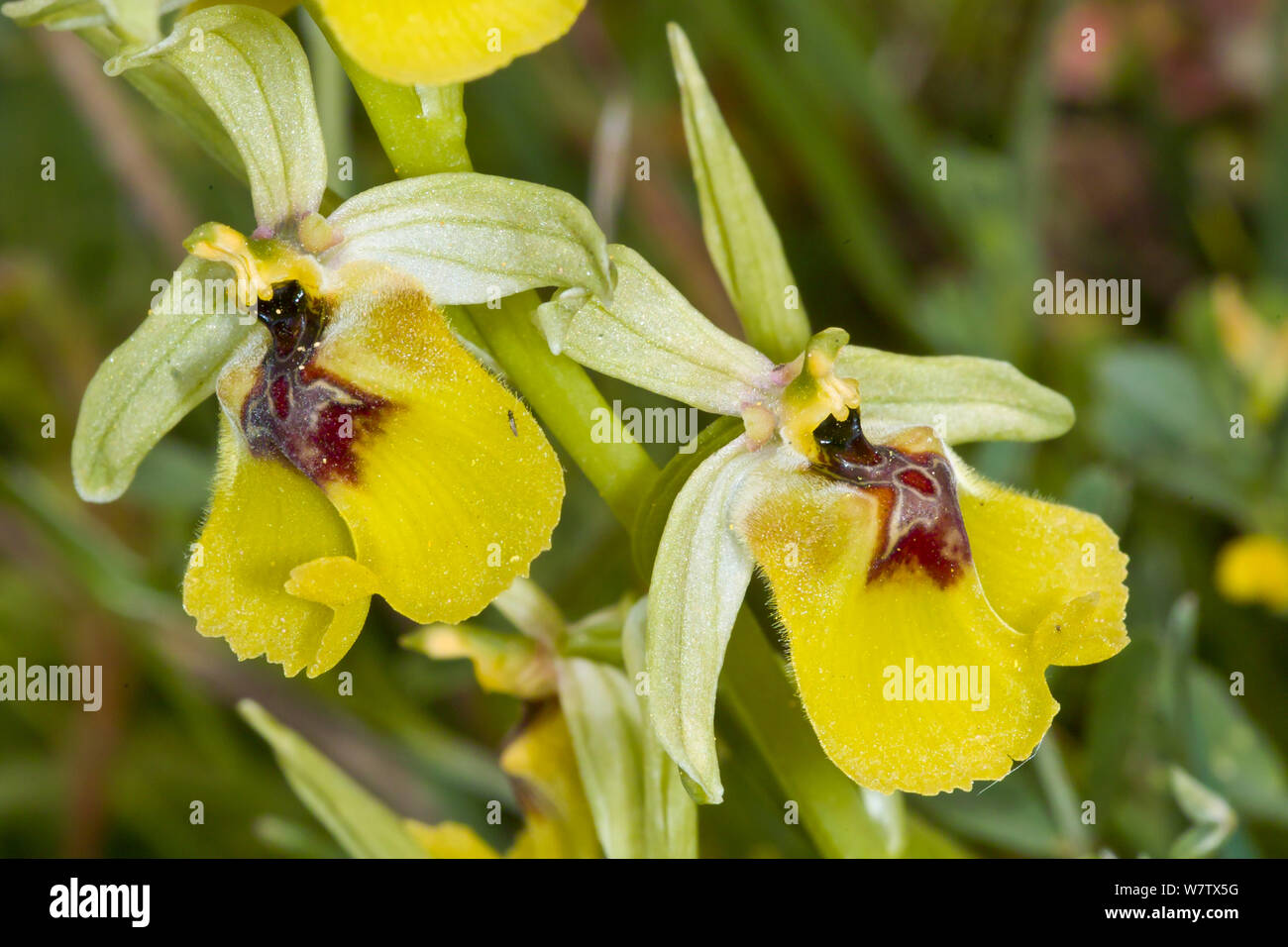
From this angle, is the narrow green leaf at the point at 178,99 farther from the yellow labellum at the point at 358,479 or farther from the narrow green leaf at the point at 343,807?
the narrow green leaf at the point at 343,807

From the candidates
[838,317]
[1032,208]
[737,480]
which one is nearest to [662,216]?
[838,317]

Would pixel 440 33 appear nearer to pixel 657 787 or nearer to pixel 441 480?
pixel 441 480

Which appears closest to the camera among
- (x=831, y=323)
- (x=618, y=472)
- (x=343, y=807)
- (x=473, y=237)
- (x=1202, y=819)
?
(x=473, y=237)

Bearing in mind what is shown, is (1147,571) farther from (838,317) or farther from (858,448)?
(838,317)

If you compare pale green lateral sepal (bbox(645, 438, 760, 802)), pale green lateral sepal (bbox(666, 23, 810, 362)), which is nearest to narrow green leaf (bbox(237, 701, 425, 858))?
pale green lateral sepal (bbox(645, 438, 760, 802))

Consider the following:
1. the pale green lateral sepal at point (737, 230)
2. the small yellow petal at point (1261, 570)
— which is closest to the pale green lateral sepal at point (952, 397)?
the pale green lateral sepal at point (737, 230)

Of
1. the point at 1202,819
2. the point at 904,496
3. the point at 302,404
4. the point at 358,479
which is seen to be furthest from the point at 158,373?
the point at 1202,819
